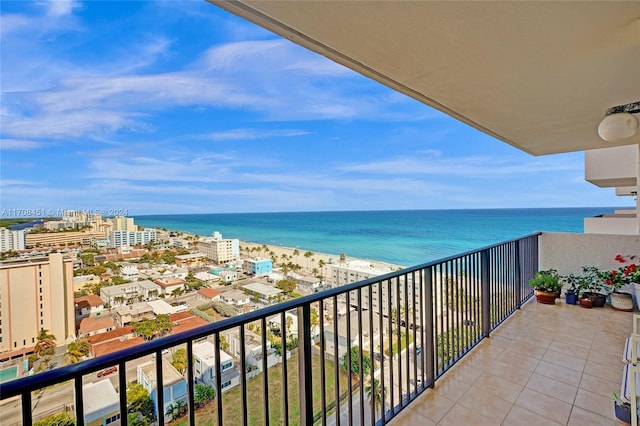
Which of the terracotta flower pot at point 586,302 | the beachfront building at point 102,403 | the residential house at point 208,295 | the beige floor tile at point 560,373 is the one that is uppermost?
the beachfront building at point 102,403

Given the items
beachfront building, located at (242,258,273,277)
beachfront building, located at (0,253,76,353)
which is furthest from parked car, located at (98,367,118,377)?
beachfront building, located at (242,258,273,277)

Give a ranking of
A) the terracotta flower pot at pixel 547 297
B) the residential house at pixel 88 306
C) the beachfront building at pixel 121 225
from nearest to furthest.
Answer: the terracotta flower pot at pixel 547 297 → the residential house at pixel 88 306 → the beachfront building at pixel 121 225

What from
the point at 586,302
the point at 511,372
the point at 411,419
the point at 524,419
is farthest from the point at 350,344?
the point at 586,302

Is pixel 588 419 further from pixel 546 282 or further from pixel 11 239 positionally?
pixel 11 239

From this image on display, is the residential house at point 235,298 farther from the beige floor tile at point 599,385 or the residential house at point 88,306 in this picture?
the beige floor tile at point 599,385

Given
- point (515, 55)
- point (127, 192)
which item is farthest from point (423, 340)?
point (127, 192)

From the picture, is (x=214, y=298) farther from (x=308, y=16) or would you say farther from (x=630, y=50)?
(x=630, y=50)

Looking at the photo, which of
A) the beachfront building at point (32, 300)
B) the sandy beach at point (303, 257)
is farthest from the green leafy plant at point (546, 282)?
the sandy beach at point (303, 257)

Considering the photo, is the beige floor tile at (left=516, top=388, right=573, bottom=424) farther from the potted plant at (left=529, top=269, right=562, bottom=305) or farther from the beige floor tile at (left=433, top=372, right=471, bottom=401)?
the potted plant at (left=529, top=269, right=562, bottom=305)
